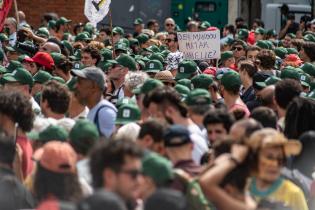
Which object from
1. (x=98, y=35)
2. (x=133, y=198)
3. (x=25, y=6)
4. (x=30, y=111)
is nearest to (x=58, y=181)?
(x=133, y=198)

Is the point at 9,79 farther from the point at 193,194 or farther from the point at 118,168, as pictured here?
the point at 118,168

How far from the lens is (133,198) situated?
727cm

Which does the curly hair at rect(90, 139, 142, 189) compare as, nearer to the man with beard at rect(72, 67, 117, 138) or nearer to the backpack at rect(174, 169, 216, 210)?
the backpack at rect(174, 169, 216, 210)

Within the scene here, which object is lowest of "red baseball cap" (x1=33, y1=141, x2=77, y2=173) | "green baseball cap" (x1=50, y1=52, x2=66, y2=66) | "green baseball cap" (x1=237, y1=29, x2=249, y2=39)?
"green baseball cap" (x1=237, y1=29, x2=249, y2=39)

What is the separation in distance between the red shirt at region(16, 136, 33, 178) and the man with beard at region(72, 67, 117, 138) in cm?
114

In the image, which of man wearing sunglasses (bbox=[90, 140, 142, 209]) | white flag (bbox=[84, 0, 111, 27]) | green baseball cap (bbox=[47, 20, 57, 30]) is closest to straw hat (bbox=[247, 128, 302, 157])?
man wearing sunglasses (bbox=[90, 140, 142, 209])

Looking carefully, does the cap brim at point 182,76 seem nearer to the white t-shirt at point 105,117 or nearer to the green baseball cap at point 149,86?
the green baseball cap at point 149,86

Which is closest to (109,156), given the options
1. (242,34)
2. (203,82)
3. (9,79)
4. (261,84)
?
(9,79)

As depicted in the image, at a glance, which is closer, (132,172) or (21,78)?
(132,172)

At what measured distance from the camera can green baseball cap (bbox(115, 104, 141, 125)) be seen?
425 inches

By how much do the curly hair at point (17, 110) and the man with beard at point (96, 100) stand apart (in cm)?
101

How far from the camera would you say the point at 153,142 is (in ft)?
29.7

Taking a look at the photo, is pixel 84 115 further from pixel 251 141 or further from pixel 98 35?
pixel 98 35

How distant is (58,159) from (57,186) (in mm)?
239
